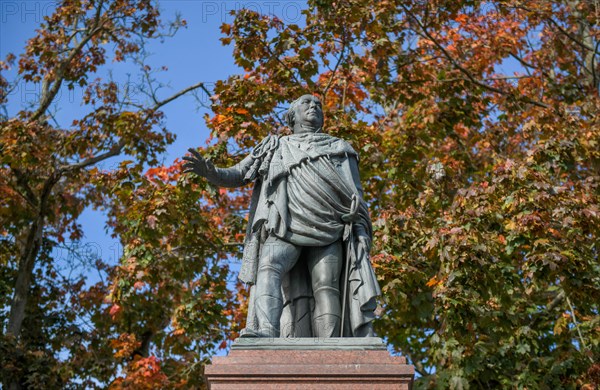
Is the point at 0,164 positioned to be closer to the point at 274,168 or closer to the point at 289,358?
the point at 274,168

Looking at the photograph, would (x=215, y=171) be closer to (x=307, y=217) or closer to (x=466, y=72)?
(x=307, y=217)

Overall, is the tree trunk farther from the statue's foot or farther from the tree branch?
the statue's foot

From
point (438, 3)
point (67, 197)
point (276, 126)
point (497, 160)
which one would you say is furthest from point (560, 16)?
point (67, 197)

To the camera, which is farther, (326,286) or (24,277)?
(24,277)

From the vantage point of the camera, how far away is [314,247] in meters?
8.45

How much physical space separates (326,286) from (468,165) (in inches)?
431

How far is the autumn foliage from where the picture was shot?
1388 cm

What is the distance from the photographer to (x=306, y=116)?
9.18 metres

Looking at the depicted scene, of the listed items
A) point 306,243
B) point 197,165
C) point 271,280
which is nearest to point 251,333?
point 271,280

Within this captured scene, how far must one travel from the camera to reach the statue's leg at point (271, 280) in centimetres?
798

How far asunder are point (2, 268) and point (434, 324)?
31.6ft

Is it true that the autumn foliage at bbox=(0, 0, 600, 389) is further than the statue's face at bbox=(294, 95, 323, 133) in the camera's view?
Yes

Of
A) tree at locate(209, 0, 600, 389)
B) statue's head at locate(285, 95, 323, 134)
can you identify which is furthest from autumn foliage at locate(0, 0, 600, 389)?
statue's head at locate(285, 95, 323, 134)

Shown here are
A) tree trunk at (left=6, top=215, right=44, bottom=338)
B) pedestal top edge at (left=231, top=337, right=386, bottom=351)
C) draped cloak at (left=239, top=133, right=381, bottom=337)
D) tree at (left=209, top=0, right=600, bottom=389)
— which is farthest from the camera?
tree trunk at (left=6, top=215, right=44, bottom=338)
